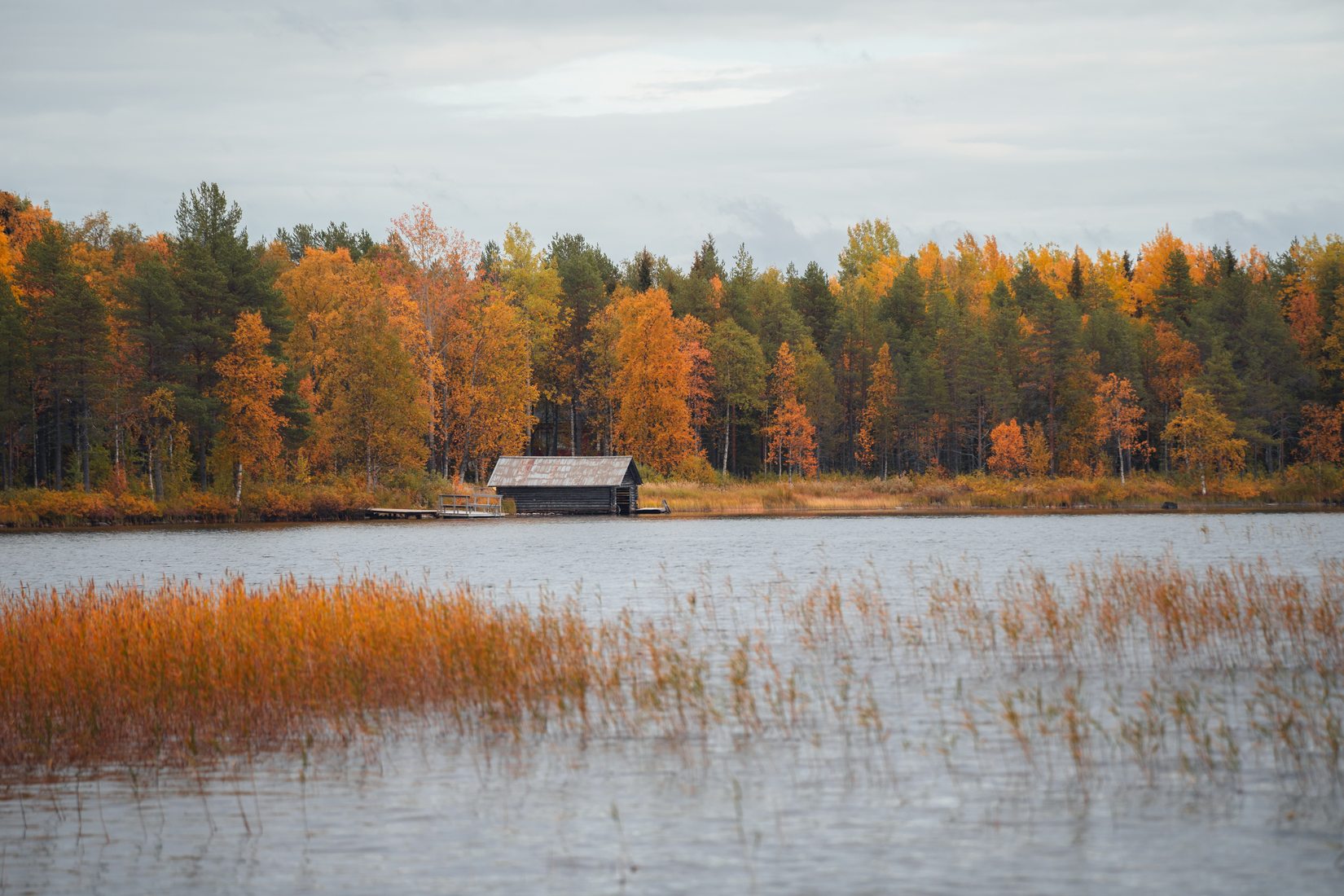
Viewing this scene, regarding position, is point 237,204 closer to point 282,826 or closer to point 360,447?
point 360,447

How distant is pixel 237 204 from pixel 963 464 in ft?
192

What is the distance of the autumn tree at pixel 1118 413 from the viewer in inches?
3199

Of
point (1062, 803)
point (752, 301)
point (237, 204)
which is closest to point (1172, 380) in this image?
point (752, 301)

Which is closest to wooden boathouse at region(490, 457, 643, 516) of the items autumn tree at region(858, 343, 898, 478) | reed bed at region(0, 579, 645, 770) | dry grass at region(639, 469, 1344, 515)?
dry grass at region(639, 469, 1344, 515)

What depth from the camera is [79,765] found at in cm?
1395

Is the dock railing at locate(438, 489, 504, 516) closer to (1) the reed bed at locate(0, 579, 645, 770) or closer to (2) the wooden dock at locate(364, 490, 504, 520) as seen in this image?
(2) the wooden dock at locate(364, 490, 504, 520)

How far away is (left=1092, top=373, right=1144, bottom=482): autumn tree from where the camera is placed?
81.2m

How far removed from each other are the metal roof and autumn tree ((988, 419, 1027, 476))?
86.3 feet

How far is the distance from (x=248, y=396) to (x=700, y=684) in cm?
5303

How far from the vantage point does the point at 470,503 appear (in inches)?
2714

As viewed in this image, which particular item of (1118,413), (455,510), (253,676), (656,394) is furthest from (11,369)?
(1118,413)

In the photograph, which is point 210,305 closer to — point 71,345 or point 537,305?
point 71,345

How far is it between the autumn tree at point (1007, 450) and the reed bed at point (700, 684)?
61780mm

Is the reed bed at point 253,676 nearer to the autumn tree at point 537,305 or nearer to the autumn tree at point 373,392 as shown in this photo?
the autumn tree at point 373,392
